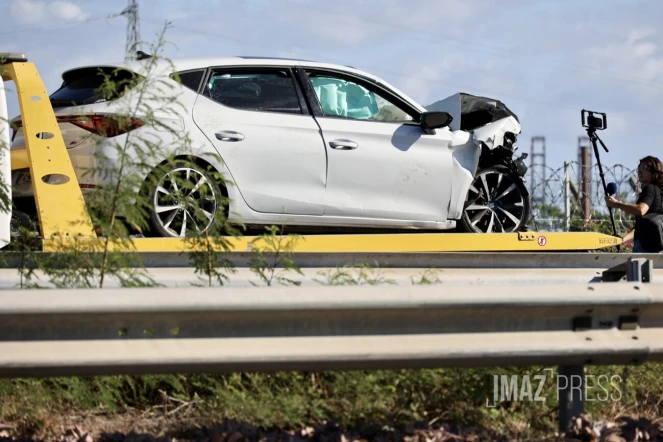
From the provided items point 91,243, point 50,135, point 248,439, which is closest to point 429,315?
point 248,439

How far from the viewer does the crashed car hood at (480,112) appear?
8820mm

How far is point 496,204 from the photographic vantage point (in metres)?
8.69

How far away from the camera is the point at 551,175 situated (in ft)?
44.8

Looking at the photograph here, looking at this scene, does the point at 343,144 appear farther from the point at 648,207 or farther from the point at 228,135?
the point at 648,207

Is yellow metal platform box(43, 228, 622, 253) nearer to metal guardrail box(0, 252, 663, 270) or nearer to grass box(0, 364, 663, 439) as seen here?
metal guardrail box(0, 252, 663, 270)

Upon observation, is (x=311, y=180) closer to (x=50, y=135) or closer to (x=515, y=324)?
(x=50, y=135)

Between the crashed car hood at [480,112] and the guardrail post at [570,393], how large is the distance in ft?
15.7

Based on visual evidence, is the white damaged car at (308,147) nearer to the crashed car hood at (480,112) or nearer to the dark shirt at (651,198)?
the crashed car hood at (480,112)

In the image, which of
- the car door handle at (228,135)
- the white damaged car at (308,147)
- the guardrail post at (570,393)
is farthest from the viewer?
the car door handle at (228,135)

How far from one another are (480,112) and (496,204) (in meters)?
0.96

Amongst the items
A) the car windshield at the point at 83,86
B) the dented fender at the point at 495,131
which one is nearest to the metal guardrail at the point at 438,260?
the car windshield at the point at 83,86

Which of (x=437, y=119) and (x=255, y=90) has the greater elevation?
(x=255, y=90)

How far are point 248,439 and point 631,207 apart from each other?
21.2ft

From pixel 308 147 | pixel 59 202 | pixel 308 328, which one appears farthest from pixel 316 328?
pixel 308 147
